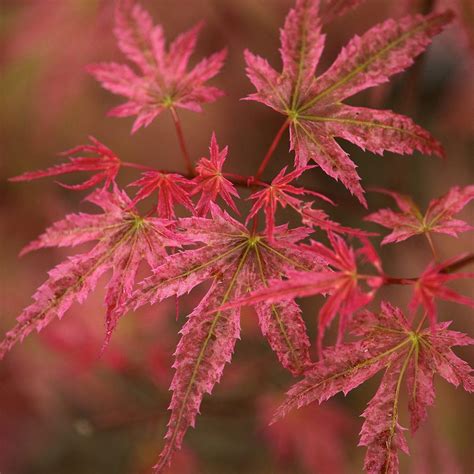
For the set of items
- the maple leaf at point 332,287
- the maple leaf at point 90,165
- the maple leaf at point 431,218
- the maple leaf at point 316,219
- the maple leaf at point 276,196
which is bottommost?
the maple leaf at point 431,218

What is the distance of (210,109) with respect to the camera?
2033 millimetres

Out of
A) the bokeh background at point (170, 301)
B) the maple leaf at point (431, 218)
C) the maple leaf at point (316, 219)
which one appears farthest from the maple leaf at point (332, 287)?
the bokeh background at point (170, 301)

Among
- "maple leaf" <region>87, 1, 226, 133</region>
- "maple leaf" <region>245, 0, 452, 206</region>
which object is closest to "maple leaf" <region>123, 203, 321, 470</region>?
"maple leaf" <region>245, 0, 452, 206</region>

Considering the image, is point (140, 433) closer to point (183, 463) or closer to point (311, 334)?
point (183, 463)

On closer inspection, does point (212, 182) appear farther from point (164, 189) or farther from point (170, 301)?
point (170, 301)

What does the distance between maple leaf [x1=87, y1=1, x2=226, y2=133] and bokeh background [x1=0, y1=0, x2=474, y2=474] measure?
1.25 ft

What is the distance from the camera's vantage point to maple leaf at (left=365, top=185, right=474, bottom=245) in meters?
0.80

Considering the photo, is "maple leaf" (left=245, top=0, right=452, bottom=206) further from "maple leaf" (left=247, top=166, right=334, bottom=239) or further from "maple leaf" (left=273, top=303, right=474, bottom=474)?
"maple leaf" (left=273, top=303, right=474, bottom=474)

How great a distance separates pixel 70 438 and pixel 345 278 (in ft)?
4.90

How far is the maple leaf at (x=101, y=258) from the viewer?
2.52ft

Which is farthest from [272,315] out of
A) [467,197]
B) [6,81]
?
[6,81]

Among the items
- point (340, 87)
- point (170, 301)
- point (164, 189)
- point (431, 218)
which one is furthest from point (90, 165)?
point (170, 301)

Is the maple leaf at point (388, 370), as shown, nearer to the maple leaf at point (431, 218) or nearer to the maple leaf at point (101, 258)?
the maple leaf at point (431, 218)

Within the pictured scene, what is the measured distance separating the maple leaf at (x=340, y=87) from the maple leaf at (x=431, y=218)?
8 cm
